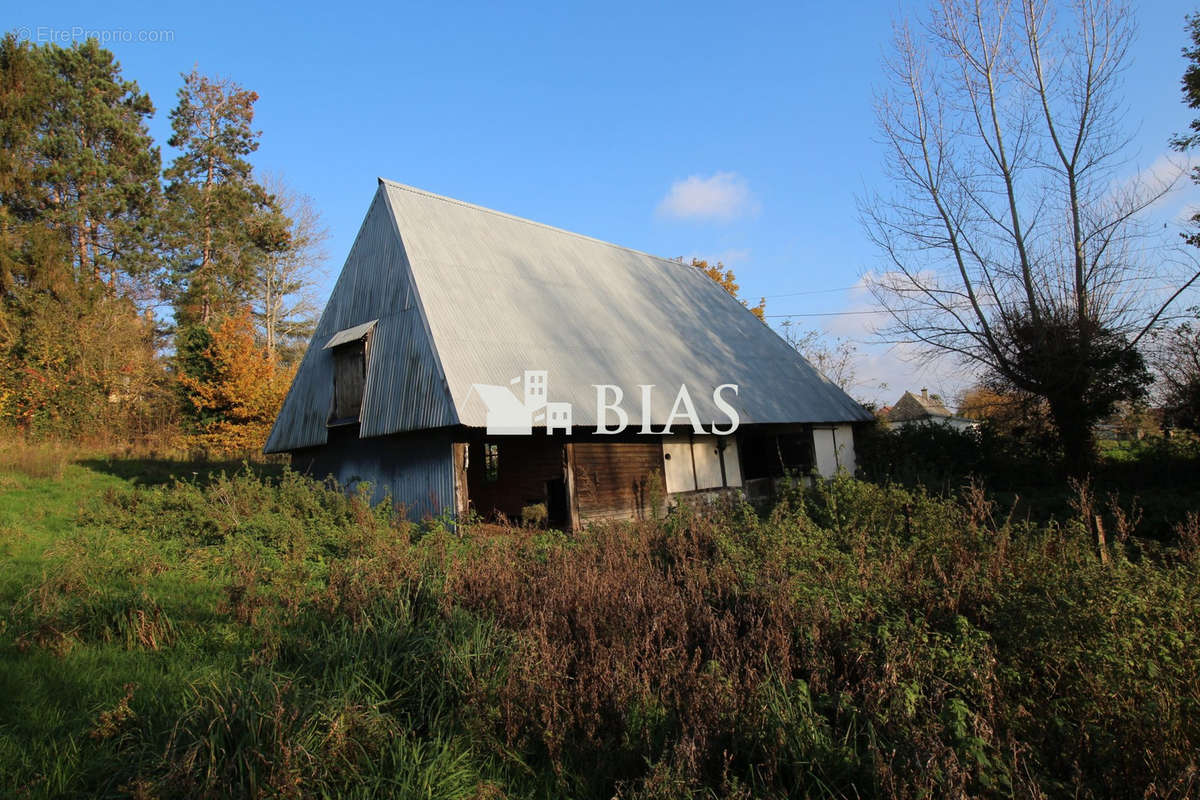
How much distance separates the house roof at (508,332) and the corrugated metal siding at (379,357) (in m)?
0.03

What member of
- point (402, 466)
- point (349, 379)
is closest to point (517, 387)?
point (402, 466)

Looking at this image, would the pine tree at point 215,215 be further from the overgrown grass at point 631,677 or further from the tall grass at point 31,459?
the overgrown grass at point 631,677

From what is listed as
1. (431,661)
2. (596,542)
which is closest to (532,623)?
(431,661)

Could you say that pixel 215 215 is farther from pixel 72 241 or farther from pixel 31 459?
pixel 31 459

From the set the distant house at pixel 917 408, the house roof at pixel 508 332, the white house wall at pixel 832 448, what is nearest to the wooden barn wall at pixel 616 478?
the house roof at pixel 508 332

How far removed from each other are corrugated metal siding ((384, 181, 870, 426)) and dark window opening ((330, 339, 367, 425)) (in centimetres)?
221

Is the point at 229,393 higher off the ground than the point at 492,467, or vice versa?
the point at 229,393

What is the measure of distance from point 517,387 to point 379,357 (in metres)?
3.12

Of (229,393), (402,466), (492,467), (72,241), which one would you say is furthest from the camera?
(72,241)

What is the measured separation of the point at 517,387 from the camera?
1201 centimetres

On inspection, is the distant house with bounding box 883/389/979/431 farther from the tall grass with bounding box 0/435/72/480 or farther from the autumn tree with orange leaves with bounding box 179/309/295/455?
the tall grass with bounding box 0/435/72/480

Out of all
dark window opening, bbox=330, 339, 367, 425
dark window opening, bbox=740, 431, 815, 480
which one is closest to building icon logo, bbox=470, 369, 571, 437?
dark window opening, bbox=330, 339, 367, 425

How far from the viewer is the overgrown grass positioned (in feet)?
10.1

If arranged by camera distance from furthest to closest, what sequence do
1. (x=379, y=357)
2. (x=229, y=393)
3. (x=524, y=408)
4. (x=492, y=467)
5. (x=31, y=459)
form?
(x=229, y=393)
(x=492, y=467)
(x=31, y=459)
(x=379, y=357)
(x=524, y=408)
